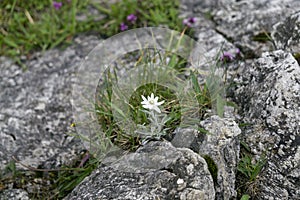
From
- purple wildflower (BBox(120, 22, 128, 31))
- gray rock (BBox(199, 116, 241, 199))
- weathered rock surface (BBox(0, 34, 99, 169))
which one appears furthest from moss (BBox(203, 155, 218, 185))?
purple wildflower (BBox(120, 22, 128, 31))

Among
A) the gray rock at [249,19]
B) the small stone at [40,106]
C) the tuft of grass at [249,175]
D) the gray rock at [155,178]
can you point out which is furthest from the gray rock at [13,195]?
the gray rock at [249,19]

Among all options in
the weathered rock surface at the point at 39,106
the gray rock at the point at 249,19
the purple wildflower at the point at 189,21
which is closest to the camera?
the weathered rock surface at the point at 39,106

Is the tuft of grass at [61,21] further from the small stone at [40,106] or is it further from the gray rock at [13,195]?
the gray rock at [13,195]

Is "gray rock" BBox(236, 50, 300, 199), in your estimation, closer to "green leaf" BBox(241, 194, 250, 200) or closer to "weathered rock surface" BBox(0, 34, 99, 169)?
"green leaf" BBox(241, 194, 250, 200)

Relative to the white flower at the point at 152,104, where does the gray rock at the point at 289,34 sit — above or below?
above

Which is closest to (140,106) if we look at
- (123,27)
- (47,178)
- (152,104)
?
(152,104)

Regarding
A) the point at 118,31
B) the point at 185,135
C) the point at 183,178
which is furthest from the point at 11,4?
the point at 183,178

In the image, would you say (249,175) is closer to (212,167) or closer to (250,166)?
(250,166)
